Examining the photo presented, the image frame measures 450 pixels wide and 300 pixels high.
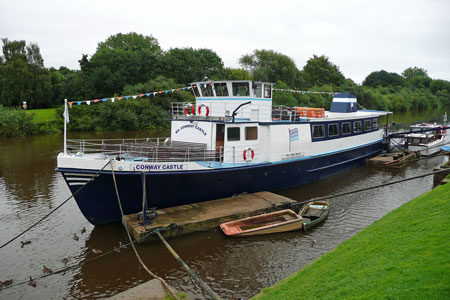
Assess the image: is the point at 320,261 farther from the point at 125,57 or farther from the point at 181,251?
the point at 125,57

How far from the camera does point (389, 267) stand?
6.01 metres

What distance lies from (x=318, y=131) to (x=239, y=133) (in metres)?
5.57

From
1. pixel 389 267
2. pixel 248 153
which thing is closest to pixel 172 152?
pixel 248 153

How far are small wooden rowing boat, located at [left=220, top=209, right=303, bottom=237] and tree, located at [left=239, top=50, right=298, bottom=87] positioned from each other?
49564 millimetres

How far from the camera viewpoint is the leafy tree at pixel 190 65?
5419 cm

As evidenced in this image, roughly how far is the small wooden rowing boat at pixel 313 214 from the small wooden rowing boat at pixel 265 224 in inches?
14.3

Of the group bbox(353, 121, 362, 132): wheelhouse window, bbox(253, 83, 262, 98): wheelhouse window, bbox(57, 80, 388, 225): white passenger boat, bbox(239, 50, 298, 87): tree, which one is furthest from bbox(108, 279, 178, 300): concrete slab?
bbox(239, 50, 298, 87): tree

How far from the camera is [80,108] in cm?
4384

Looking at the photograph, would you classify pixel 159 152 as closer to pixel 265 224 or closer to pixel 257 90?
pixel 265 224

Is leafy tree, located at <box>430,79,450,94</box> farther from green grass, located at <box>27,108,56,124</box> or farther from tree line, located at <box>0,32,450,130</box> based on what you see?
green grass, located at <box>27,108,56,124</box>

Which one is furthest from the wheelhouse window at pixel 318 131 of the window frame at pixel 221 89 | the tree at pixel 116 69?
the tree at pixel 116 69

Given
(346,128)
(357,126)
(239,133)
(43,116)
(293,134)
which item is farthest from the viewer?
(43,116)

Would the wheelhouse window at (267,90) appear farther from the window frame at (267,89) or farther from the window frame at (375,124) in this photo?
the window frame at (375,124)

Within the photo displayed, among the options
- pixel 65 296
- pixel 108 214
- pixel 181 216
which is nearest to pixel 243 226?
pixel 181 216
